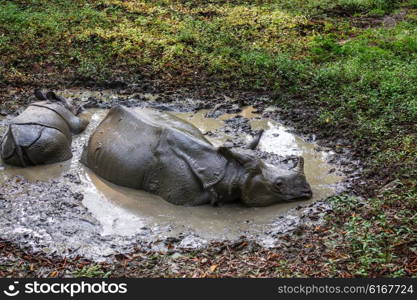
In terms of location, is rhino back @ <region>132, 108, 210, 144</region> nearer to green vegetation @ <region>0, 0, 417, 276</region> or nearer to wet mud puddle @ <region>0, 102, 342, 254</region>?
wet mud puddle @ <region>0, 102, 342, 254</region>

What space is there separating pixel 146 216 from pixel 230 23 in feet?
31.4

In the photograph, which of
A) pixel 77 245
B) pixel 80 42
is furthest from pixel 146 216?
pixel 80 42

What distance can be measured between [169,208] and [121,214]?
2.15ft

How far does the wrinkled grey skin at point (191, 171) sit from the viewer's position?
7738 millimetres

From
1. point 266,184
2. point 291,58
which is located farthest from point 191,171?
point 291,58

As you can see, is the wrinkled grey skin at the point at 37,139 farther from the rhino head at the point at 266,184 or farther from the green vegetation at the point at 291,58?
the green vegetation at the point at 291,58

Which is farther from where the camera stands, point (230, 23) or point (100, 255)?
point (230, 23)

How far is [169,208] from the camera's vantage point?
7820 mm

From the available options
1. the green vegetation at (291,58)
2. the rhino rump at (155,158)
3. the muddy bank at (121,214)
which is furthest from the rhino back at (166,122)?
the green vegetation at (291,58)

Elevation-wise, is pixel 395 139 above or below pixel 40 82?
above

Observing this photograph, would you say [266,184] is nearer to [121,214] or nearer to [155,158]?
[155,158]

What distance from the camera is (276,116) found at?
10891mm

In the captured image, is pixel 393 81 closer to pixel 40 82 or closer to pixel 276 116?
pixel 276 116

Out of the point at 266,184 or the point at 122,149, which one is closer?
the point at 266,184
